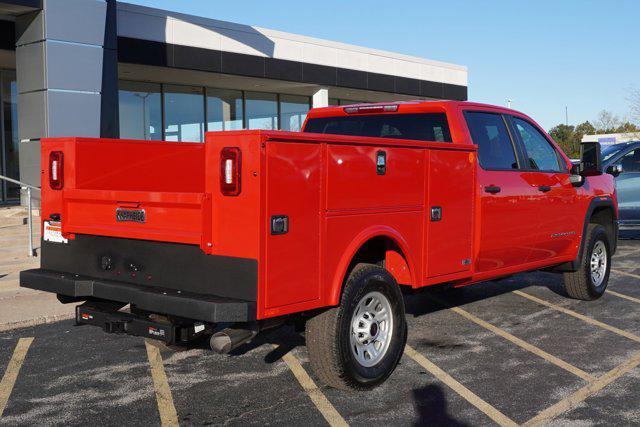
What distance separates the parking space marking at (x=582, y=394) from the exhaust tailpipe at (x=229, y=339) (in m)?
1.85

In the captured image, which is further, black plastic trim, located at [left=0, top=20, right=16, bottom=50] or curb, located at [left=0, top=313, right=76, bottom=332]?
black plastic trim, located at [left=0, top=20, right=16, bottom=50]

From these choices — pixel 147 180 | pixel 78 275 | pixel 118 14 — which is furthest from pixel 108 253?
pixel 118 14

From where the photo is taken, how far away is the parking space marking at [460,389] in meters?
4.77

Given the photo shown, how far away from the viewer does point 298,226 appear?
4.58 meters

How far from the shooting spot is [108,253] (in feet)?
17.0

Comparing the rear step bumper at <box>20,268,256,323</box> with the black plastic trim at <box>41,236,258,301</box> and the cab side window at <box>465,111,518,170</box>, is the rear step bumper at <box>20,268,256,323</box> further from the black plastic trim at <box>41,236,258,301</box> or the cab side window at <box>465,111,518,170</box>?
the cab side window at <box>465,111,518,170</box>

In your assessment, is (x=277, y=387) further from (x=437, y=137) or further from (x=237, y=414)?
(x=437, y=137)

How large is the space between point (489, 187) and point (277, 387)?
262cm

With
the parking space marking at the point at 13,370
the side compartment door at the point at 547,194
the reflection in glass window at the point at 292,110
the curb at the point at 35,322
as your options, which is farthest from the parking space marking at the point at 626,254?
the reflection in glass window at the point at 292,110

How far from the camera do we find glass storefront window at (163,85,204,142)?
22062 millimetres

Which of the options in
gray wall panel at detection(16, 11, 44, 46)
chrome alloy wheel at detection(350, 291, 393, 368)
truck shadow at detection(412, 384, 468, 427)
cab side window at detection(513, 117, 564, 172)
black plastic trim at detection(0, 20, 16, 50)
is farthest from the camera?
black plastic trim at detection(0, 20, 16, 50)

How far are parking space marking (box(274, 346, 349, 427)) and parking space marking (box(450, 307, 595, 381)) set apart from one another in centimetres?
206

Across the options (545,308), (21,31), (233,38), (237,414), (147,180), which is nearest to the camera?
(237,414)

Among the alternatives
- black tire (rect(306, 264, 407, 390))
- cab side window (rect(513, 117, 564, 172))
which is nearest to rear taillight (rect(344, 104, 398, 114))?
cab side window (rect(513, 117, 564, 172))
